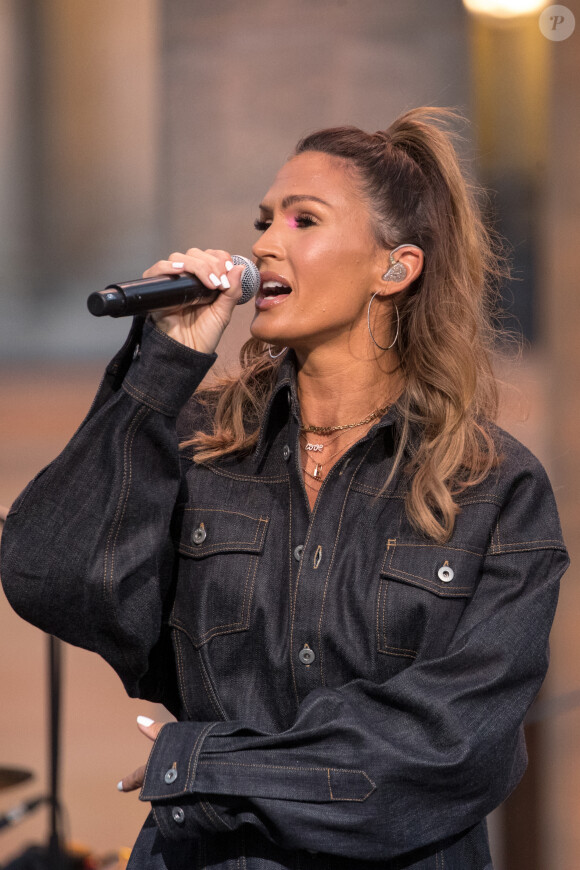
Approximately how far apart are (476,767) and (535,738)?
41.6 inches

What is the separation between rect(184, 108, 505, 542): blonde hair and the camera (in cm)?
154

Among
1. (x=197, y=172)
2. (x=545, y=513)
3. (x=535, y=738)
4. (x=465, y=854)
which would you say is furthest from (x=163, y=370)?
(x=535, y=738)

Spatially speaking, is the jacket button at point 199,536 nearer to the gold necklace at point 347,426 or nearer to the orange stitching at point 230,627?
the orange stitching at point 230,627

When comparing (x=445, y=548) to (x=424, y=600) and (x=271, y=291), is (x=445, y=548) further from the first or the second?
(x=271, y=291)

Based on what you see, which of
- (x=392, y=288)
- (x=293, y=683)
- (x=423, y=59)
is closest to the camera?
(x=293, y=683)

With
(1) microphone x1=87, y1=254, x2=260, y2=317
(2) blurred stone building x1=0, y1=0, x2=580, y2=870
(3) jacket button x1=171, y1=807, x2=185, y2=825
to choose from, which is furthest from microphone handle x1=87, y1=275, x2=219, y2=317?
(2) blurred stone building x1=0, y1=0, x2=580, y2=870

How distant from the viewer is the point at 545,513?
1430mm

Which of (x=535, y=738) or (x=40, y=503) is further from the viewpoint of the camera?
(x=535, y=738)

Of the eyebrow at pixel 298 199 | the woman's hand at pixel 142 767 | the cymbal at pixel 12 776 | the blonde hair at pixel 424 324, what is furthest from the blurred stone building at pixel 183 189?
the woman's hand at pixel 142 767

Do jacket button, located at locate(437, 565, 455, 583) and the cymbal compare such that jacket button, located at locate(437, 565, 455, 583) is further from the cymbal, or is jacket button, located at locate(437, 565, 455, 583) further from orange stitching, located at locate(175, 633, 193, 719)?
the cymbal

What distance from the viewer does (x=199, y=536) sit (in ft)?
4.91

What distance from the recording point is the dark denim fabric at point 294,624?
128 cm

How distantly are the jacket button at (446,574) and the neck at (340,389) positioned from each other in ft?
1.07

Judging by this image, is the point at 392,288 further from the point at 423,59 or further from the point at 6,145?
the point at 6,145
